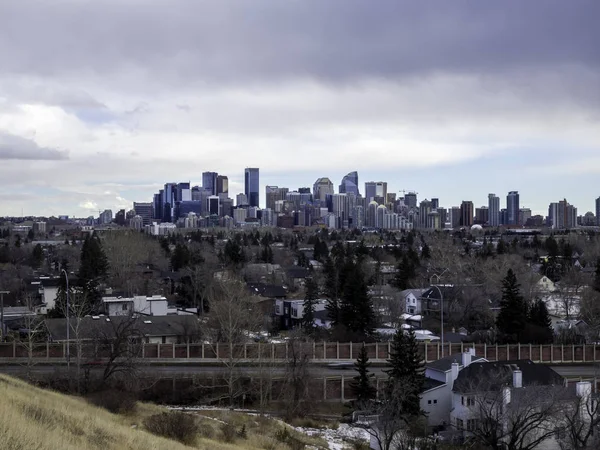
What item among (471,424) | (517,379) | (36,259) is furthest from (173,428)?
(36,259)

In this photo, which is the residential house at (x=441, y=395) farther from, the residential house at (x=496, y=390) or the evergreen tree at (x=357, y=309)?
the evergreen tree at (x=357, y=309)

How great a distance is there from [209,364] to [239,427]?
1307 centimetres

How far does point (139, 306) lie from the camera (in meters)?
50.8

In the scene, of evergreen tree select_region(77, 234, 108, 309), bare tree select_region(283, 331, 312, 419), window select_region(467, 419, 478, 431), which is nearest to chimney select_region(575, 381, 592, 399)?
window select_region(467, 419, 478, 431)

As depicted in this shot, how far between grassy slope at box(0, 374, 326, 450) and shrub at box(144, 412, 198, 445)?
282 millimetres

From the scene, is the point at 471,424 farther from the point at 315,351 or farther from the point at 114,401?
the point at 114,401

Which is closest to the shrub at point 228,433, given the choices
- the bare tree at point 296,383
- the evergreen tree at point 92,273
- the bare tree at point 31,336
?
the bare tree at point 296,383

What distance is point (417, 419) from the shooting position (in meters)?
27.4

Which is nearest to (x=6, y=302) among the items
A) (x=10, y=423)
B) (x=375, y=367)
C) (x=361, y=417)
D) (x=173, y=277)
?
(x=173, y=277)

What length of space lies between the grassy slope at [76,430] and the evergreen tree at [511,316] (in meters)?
24.5

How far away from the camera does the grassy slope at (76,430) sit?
11.3 m

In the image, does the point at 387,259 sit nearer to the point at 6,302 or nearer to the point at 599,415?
the point at 6,302

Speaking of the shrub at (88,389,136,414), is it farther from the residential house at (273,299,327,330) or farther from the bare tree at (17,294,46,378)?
the residential house at (273,299,327,330)

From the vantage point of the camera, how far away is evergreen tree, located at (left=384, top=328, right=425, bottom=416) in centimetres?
2772
